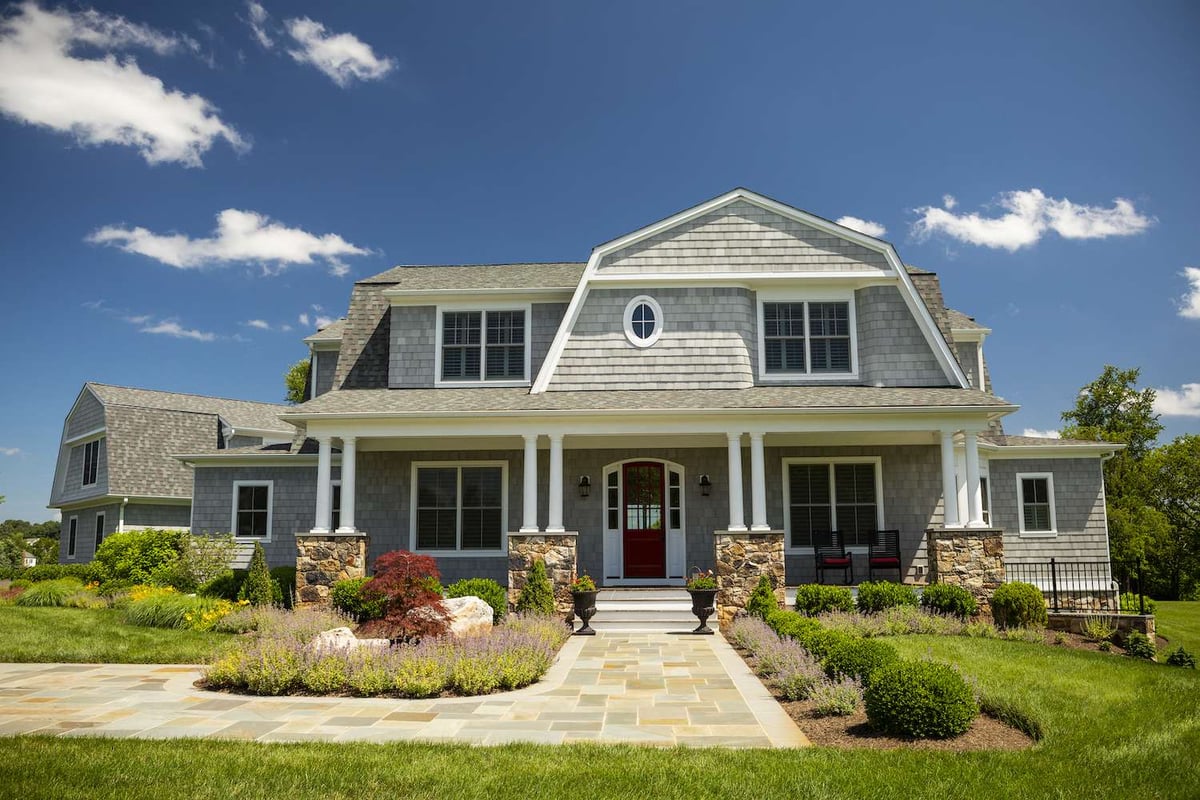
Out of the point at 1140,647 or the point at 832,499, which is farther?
the point at 832,499

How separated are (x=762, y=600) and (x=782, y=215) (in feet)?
26.8

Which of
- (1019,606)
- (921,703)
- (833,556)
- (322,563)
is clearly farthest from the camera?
(833,556)

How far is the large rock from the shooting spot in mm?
10750

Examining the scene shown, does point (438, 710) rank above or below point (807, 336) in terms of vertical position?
below

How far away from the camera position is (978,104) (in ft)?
56.3

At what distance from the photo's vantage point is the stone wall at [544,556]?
13.8 metres

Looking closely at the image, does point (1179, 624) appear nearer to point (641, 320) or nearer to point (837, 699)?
point (641, 320)

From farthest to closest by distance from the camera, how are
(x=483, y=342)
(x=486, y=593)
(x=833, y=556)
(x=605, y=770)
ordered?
(x=483, y=342), (x=833, y=556), (x=486, y=593), (x=605, y=770)

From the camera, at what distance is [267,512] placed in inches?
762

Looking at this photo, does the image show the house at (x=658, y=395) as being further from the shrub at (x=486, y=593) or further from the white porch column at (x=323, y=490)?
the shrub at (x=486, y=593)

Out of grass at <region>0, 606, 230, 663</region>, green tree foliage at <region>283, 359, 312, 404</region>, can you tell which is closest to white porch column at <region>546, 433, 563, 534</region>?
grass at <region>0, 606, 230, 663</region>

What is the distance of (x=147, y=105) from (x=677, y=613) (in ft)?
39.3

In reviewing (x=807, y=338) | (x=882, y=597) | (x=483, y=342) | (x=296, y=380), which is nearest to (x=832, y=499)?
(x=807, y=338)

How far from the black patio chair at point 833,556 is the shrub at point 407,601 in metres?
8.18
